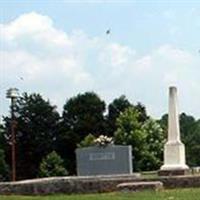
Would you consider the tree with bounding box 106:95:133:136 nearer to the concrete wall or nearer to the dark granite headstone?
the dark granite headstone

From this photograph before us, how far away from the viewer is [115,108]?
74.2 m

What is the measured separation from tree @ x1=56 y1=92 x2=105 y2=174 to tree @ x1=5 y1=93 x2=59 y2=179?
104cm

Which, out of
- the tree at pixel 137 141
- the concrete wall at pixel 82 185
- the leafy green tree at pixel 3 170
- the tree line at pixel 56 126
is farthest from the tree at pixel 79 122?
the concrete wall at pixel 82 185

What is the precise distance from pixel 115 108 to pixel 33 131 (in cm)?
857

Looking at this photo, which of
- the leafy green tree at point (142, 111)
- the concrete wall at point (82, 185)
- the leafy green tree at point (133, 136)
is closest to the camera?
the concrete wall at point (82, 185)

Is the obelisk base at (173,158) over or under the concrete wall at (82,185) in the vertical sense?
over

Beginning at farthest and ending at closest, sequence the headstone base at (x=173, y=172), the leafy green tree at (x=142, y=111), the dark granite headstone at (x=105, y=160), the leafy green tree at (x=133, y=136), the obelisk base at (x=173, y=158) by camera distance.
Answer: the leafy green tree at (x=142, y=111) < the leafy green tree at (x=133, y=136) < the dark granite headstone at (x=105, y=160) < the obelisk base at (x=173, y=158) < the headstone base at (x=173, y=172)

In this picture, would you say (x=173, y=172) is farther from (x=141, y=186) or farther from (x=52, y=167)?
(x=52, y=167)

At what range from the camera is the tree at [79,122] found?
71075mm

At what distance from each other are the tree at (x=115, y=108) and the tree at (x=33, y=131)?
5227 millimetres

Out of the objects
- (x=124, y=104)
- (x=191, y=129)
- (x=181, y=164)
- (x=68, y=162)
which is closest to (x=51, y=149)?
(x=68, y=162)

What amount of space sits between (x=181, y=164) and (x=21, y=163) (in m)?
39.1

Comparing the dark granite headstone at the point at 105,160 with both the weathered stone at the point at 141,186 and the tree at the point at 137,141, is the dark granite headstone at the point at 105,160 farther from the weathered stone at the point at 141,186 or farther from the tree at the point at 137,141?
the tree at the point at 137,141

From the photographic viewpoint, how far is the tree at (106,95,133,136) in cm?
7256
